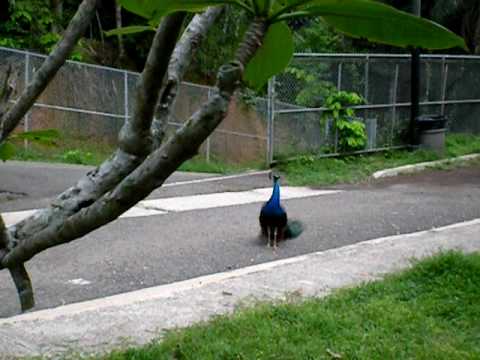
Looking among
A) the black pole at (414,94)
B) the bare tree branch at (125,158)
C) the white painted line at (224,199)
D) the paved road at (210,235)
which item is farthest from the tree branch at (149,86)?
the black pole at (414,94)

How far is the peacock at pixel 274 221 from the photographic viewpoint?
8883mm

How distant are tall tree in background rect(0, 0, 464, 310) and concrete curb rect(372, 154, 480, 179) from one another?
1300 cm

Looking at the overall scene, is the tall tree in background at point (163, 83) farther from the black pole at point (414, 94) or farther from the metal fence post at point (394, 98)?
the metal fence post at point (394, 98)

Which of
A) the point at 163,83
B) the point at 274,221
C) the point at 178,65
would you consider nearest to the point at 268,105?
the point at 274,221

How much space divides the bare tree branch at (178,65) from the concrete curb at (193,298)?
9.45 ft

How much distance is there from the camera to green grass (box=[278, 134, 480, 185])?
48.0 ft

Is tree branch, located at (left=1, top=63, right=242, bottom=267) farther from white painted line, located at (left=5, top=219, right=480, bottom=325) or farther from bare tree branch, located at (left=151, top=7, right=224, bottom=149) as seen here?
white painted line, located at (left=5, top=219, right=480, bottom=325)

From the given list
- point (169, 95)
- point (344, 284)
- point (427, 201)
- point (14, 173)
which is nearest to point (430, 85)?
point (427, 201)

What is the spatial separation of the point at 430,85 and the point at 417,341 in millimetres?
14655

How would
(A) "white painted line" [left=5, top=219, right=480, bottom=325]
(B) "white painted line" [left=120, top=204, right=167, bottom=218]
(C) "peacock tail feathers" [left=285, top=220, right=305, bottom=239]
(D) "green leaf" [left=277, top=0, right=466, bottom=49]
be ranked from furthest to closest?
(B) "white painted line" [left=120, top=204, right=167, bottom=218] < (C) "peacock tail feathers" [left=285, top=220, right=305, bottom=239] < (A) "white painted line" [left=5, top=219, right=480, bottom=325] < (D) "green leaf" [left=277, top=0, right=466, bottom=49]

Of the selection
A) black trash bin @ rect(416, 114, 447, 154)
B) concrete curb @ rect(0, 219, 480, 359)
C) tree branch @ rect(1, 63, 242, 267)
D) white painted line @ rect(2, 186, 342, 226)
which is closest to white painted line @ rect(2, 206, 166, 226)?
white painted line @ rect(2, 186, 342, 226)

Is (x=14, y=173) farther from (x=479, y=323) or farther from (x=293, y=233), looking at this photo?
(x=479, y=323)

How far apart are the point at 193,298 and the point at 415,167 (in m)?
10.6

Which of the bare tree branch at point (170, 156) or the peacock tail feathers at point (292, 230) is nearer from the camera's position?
the bare tree branch at point (170, 156)
